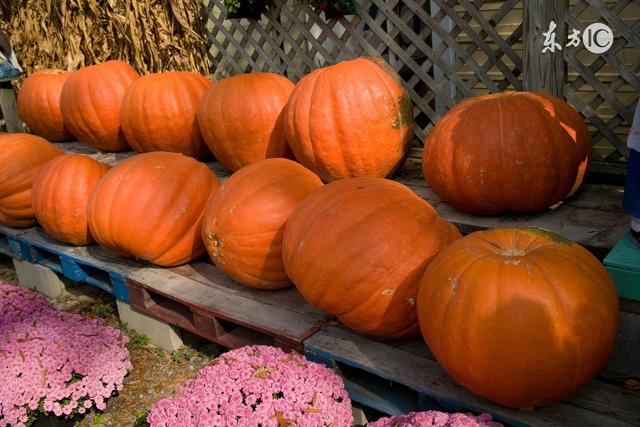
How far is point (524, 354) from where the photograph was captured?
173 cm

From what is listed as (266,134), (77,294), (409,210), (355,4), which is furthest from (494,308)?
(77,294)

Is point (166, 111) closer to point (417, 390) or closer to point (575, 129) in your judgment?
point (575, 129)

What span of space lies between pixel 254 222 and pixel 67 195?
1.42 m

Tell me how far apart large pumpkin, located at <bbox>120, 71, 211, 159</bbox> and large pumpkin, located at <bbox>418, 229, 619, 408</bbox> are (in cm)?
258

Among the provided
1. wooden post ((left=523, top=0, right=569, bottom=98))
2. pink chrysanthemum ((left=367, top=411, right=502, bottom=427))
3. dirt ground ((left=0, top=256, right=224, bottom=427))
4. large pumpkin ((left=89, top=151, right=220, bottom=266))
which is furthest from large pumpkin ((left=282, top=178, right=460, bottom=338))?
wooden post ((left=523, top=0, right=569, bottom=98))

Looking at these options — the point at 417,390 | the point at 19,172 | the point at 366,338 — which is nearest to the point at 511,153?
the point at 366,338

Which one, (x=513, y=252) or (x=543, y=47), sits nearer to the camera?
(x=513, y=252)

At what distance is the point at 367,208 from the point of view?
2.22 metres

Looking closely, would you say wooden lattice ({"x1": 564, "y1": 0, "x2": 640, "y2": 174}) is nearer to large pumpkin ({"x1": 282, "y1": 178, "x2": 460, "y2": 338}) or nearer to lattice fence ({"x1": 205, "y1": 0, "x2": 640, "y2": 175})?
lattice fence ({"x1": 205, "y1": 0, "x2": 640, "y2": 175})

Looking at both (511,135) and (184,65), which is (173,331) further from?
(184,65)

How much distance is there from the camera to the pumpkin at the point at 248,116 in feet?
11.4

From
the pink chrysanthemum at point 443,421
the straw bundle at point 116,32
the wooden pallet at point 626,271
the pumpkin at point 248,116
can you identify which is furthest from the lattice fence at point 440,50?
the pink chrysanthemum at point 443,421

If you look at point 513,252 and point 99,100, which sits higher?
point 513,252

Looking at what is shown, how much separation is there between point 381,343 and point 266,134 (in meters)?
1.64
